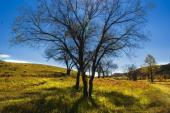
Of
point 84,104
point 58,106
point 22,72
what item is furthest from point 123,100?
point 22,72

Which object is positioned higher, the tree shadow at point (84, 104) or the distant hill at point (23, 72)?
the distant hill at point (23, 72)

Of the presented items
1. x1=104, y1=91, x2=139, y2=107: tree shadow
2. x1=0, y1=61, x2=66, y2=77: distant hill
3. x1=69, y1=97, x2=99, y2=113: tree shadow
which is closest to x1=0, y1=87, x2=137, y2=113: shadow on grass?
x1=69, y1=97, x2=99, y2=113: tree shadow

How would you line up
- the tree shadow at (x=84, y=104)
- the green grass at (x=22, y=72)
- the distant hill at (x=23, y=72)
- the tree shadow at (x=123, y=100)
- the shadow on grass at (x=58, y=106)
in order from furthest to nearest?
the distant hill at (x=23, y=72), the green grass at (x=22, y=72), the tree shadow at (x=123, y=100), the tree shadow at (x=84, y=104), the shadow on grass at (x=58, y=106)

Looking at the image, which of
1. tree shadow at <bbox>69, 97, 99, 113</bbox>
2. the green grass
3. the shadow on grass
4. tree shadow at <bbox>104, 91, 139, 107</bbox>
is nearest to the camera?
the shadow on grass

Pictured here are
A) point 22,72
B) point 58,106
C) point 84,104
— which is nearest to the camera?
point 58,106

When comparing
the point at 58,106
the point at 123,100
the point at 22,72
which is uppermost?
the point at 22,72

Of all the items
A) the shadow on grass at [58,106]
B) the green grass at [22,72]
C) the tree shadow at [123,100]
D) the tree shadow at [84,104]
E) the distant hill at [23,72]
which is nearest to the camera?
the shadow on grass at [58,106]

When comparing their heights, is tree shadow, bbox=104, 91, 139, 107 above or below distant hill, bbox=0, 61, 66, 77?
below

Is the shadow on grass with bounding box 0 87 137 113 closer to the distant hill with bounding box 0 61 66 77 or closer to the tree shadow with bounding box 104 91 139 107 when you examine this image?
the tree shadow with bounding box 104 91 139 107

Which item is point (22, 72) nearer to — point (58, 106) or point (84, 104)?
point (84, 104)

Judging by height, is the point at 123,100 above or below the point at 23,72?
below

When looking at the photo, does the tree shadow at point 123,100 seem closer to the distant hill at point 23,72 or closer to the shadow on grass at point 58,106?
the shadow on grass at point 58,106

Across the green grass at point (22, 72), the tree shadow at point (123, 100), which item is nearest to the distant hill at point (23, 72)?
the green grass at point (22, 72)

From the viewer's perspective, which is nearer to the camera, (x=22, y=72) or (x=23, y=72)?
(x=22, y=72)
